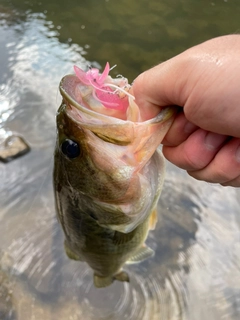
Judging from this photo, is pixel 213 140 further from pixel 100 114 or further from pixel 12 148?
pixel 12 148

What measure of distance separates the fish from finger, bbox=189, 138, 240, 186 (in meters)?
0.18

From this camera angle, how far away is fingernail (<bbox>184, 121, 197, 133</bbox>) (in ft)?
3.85

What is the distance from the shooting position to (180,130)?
119cm

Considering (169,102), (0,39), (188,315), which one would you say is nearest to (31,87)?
(0,39)

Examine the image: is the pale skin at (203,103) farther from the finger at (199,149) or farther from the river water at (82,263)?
the river water at (82,263)

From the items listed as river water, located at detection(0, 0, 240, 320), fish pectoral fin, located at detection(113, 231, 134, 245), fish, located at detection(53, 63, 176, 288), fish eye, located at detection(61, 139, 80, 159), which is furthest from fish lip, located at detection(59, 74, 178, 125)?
river water, located at detection(0, 0, 240, 320)

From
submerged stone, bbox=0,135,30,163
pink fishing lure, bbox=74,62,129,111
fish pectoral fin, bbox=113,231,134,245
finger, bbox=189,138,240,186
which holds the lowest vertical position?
submerged stone, bbox=0,135,30,163

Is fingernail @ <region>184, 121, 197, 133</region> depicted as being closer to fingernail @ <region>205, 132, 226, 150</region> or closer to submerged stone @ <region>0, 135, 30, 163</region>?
fingernail @ <region>205, 132, 226, 150</region>

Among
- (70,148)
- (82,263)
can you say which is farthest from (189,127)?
(82,263)

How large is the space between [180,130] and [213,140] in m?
0.11

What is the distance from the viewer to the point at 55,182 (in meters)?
1.46

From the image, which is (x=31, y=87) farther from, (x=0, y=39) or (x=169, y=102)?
(x=169, y=102)

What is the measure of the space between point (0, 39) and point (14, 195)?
97.5 inches

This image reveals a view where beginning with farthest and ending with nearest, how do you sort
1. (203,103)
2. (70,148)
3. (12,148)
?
1. (12,148)
2. (70,148)
3. (203,103)
